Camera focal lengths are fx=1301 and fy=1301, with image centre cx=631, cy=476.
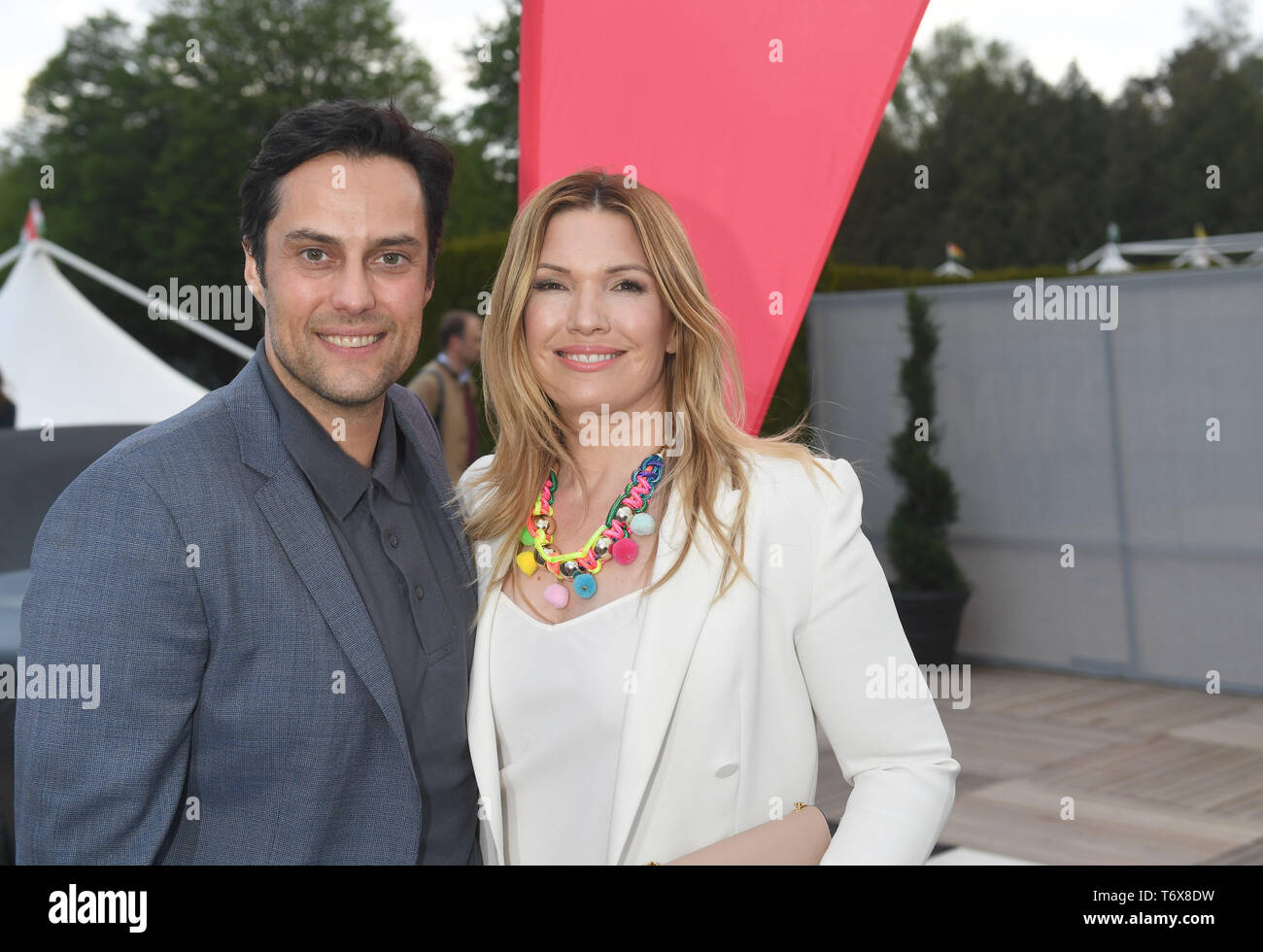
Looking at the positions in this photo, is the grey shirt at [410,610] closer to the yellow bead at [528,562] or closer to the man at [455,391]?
the yellow bead at [528,562]

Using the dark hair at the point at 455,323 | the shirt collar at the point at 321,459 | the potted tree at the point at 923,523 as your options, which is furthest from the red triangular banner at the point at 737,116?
the potted tree at the point at 923,523

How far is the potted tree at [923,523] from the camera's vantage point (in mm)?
8516

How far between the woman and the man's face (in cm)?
34

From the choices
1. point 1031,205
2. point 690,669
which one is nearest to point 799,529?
point 690,669

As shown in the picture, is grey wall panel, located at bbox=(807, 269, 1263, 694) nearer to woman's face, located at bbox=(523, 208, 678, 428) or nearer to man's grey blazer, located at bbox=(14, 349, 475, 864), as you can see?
woman's face, located at bbox=(523, 208, 678, 428)

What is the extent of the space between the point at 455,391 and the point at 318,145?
5970 mm

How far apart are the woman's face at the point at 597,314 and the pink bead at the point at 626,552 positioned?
10.8 inches

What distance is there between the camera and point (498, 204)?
31641mm

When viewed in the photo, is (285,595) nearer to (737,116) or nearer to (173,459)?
(173,459)

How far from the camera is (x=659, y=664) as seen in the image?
2.11 metres

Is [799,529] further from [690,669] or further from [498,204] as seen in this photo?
[498,204]

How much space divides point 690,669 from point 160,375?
8.70 metres

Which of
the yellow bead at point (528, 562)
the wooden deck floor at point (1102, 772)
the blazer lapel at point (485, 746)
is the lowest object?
the wooden deck floor at point (1102, 772)

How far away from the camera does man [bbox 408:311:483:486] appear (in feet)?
26.3
